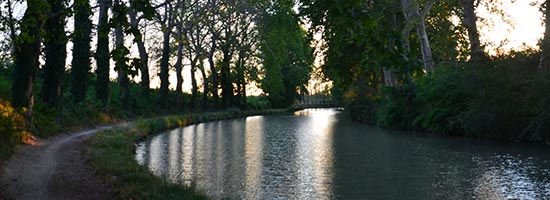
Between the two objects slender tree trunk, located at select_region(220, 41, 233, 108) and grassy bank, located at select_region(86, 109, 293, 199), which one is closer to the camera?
grassy bank, located at select_region(86, 109, 293, 199)

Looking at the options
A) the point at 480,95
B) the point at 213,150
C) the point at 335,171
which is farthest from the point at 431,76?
the point at 335,171

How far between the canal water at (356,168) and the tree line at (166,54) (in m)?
4.07

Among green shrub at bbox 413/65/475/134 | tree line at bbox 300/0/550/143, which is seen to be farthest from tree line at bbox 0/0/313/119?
green shrub at bbox 413/65/475/134

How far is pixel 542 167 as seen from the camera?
14992 millimetres

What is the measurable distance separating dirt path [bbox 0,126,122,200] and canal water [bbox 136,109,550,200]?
2.06 metres

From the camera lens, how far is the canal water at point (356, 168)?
11820mm

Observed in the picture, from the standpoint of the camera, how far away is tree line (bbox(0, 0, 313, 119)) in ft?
64.3

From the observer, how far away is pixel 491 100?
901 inches

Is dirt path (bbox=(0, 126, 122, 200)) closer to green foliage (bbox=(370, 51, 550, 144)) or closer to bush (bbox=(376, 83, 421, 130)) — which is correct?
green foliage (bbox=(370, 51, 550, 144))

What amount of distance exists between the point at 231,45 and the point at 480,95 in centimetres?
3752

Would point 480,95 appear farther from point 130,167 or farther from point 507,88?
point 130,167

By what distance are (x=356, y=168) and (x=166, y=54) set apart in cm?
3378

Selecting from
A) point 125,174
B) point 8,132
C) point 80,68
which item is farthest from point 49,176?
point 80,68

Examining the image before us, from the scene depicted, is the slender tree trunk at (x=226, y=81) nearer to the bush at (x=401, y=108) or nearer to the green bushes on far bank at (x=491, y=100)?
the bush at (x=401, y=108)
